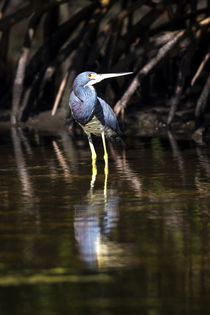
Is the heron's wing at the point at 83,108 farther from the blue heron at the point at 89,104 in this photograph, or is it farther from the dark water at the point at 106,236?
the dark water at the point at 106,236

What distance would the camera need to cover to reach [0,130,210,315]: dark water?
4277mm

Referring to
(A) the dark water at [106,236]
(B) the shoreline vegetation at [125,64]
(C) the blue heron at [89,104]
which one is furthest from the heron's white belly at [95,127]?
(B) the shoreline vegetation at [125,64]

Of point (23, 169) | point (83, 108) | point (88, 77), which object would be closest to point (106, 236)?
point (23, 169)

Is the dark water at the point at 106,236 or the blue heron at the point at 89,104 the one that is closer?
the dark water at the point at 106,236

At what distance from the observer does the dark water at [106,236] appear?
428 cm

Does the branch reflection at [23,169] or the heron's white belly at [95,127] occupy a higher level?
the heron's white belly at [95,127]

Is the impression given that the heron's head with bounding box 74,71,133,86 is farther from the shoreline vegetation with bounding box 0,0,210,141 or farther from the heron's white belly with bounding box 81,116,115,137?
the shoreline vegetation with bounding box 0,0,210,141

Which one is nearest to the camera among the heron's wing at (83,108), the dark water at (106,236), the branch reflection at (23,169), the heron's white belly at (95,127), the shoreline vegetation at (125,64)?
the dark water at (106,236)

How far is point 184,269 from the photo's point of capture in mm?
4746

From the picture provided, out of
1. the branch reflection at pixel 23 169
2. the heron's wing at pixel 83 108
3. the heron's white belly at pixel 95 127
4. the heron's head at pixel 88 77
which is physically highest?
the heron's head at pixel 88 77

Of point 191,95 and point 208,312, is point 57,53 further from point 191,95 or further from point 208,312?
point 208,312

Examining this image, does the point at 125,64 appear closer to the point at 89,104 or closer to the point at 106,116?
the point at 106,116

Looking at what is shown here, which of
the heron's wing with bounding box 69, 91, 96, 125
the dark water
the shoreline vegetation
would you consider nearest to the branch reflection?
the dark water

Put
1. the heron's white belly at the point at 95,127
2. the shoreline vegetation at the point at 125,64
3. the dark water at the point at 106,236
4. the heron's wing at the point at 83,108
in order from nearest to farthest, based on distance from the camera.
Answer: the dark water at the point at 106,236 → the heron's wing at the point at 83,108 → the heron's white belly at the point at 95,127 → the shoreline vegetation at the point at 125,64
